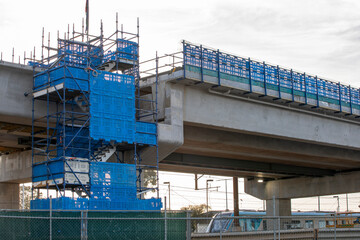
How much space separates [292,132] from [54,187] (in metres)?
16.3

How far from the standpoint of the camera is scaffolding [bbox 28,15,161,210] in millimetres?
28594

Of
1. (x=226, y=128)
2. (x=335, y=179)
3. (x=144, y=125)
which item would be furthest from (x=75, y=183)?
(x=335, y=179)

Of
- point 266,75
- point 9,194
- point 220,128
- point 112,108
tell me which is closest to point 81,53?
point 112,108

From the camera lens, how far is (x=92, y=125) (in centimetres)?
2919

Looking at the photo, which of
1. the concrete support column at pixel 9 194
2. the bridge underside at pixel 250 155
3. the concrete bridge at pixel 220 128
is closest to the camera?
the concrete bridge at pixel 220 128

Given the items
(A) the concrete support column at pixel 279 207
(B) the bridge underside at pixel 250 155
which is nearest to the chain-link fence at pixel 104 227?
(B) the bridge underside at pixel 250 155

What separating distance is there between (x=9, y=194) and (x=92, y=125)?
15641 millimetres

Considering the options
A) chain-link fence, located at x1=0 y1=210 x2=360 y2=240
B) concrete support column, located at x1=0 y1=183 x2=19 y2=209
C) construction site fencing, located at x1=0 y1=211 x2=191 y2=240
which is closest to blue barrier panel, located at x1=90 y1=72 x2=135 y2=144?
chain-link fence, located at x1=0 y1=210 x2=360 y2=240

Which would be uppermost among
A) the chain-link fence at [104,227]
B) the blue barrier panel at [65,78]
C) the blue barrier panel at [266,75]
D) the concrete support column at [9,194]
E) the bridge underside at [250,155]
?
the blue barrier panel at [266,75]

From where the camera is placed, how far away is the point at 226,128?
3397 centimetres

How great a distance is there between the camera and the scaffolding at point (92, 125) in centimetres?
2859

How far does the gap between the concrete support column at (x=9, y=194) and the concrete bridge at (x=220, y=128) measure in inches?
2.7

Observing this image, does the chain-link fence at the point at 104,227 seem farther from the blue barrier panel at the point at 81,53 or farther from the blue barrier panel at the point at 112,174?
the blue barrier panel at the point at 81,53

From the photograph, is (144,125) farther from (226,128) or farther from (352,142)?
(352,142)
